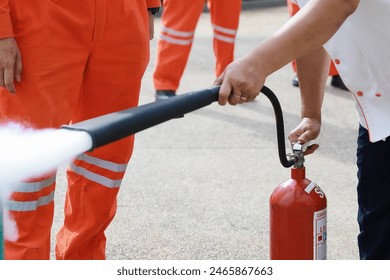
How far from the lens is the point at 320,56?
8.93ft

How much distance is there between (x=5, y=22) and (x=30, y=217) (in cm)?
65

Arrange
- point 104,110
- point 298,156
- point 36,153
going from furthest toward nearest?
point 104,110
point 298,156
point 36,153

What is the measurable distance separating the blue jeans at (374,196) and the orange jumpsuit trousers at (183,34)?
337 cm

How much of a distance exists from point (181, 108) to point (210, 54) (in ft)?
22.3

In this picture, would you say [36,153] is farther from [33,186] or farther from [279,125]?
[33,186]

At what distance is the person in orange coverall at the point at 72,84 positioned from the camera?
2.74 metres

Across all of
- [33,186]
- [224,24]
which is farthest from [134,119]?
[224,24]

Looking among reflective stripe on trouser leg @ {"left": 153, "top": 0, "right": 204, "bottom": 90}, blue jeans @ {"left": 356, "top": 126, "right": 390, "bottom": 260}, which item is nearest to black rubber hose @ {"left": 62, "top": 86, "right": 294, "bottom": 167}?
blue jeans @ {"left": 356, "top": 126, "right": 390, "bottom": 260}

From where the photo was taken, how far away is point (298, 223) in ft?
8.24

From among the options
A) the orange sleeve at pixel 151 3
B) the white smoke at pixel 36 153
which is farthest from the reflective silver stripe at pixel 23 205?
the white smoke at pixel 36 153

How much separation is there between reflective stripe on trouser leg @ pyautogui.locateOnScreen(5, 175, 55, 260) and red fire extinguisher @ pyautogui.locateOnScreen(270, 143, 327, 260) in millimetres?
810
